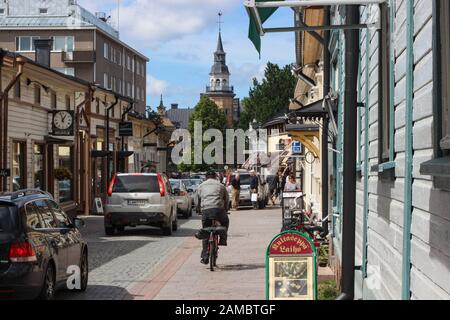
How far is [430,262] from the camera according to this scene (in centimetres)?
448

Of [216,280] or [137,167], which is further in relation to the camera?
[137,167]

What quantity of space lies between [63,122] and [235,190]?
1217cm

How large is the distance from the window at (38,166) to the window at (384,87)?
73.8 feet

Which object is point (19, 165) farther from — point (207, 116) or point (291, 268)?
point (207, 116)

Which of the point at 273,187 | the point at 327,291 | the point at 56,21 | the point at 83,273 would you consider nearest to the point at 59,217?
the point at 83,273

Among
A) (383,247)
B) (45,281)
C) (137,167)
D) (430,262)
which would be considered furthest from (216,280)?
(137,167)

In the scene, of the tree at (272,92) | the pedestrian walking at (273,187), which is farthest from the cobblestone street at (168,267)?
the tree at (272,92)

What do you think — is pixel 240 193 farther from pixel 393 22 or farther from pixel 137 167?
pixel 393 22

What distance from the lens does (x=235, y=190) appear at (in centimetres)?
4025

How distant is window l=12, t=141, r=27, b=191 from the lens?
26375 mm

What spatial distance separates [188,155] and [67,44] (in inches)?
1073

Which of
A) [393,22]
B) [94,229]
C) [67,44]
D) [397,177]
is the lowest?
[94,229]

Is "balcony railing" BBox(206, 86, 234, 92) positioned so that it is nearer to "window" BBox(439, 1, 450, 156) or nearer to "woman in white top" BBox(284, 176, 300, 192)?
"woman in white top" BBox(284, 176, 300, 192)
